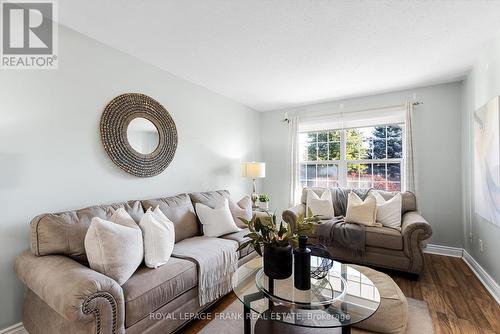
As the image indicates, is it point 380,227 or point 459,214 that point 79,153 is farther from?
point 459,214

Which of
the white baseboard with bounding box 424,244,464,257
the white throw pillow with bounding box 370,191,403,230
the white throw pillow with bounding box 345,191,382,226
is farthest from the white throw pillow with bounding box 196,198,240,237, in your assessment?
the white baseboard with bounding box 424,244,464,257

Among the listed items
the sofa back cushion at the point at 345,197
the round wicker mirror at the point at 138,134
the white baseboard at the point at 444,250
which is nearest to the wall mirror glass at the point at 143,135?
the round wicker mirror at the point at 138,134

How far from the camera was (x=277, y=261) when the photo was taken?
154 cm

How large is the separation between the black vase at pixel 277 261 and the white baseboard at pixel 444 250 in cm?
275

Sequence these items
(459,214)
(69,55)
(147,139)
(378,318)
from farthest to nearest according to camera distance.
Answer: (459,214), (147,139), (69,55), (378,318)

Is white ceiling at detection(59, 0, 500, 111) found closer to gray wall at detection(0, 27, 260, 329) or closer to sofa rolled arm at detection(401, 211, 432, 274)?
gray wall at detection(0, 27, 260, 329)

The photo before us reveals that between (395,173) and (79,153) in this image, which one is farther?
(395,173)

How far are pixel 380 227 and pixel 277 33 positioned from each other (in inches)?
96.4

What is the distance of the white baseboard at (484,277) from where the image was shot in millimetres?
2162

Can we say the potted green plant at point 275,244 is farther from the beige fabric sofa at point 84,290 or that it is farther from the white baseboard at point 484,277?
the white baseboard at point 484,277

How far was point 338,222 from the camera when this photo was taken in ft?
9.71

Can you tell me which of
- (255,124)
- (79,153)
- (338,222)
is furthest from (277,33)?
(255,124)

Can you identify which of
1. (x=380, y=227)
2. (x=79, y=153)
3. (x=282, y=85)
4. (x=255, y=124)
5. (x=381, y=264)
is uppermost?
(x=282, y=85)

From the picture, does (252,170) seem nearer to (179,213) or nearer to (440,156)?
(179,213)
